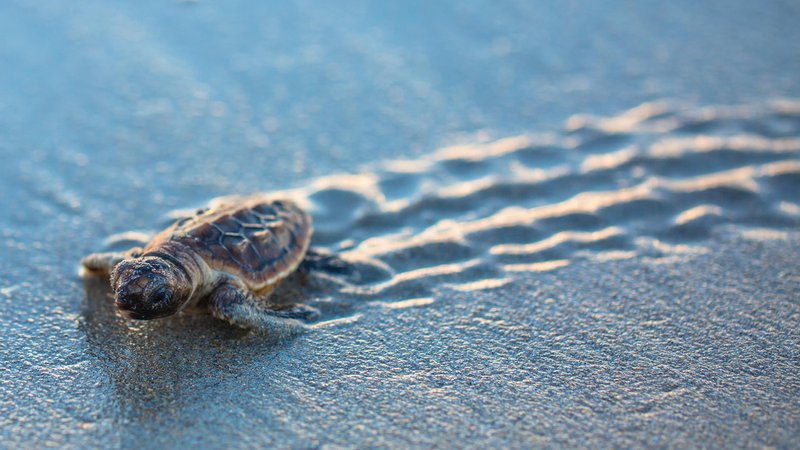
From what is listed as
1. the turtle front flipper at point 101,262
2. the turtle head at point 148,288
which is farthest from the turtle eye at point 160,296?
the turtle front flipper at point 101,262

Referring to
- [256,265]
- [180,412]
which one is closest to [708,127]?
[256,265]

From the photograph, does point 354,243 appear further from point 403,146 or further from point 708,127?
point 708,127

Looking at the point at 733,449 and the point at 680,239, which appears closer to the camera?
the point at 733,449

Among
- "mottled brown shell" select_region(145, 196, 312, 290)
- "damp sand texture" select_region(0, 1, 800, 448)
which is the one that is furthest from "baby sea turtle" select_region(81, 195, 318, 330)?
"damp sand texture" select_region(0, 1, 800, 448)

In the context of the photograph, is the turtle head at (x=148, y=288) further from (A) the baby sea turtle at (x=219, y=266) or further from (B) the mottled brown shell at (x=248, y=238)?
(B) the mottled brown shell at (x=248, y=238)

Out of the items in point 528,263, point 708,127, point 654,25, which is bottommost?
point 528,263

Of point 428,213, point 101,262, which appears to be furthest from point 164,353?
point 428,213

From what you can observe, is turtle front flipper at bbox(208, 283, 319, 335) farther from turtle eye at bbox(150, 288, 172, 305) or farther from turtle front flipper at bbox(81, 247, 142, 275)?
turtle front flipper at bbox(81, 247, 142, 275)

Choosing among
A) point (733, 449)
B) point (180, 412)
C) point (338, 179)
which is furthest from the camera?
point (338, 179)
